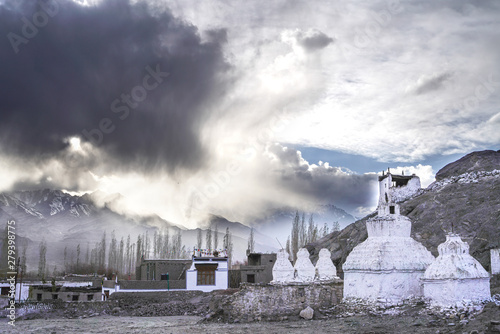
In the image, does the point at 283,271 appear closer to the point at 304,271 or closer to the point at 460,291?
the point at 304,271

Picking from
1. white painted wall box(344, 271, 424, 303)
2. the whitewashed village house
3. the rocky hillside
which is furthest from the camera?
the whitewashed village house

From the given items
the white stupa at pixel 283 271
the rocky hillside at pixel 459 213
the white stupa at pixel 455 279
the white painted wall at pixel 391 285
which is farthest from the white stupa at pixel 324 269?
the rocky hillside at pixel 459 213

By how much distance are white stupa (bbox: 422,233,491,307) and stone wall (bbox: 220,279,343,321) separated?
6.63 metres

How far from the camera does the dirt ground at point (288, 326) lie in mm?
18047

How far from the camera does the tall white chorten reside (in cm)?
2342

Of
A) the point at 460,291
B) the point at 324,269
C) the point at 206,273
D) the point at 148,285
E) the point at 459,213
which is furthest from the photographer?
the point at 206,273

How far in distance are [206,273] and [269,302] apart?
20941 millimetres

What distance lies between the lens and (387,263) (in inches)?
924

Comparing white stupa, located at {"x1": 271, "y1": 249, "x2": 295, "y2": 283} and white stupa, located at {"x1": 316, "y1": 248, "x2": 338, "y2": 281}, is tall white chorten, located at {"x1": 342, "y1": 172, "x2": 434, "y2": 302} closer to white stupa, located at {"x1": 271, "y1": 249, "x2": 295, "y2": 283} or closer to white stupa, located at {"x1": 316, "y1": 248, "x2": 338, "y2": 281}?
white stupa, located at {"x1": 316, "y1": 248, "x2": 338, "y2": 281}

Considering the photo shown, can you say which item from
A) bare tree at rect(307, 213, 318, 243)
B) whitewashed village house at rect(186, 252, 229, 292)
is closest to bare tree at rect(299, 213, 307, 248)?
bare tree at rect(307, 213, 318, 243)

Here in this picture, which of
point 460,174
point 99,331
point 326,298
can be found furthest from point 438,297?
point 460,174

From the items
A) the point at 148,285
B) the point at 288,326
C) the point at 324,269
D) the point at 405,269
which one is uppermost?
the point at 405,269

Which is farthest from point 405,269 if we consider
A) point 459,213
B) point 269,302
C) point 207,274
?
point 207,274

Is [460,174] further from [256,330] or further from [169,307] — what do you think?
[256,330]
